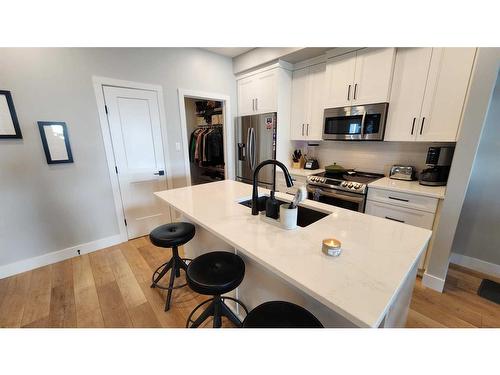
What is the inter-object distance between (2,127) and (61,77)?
723mm

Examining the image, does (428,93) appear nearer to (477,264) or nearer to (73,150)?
(477,264)

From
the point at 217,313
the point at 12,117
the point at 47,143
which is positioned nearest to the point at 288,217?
the point at 217,313

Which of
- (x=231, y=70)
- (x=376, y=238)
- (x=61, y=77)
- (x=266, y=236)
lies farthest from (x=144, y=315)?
(x=231, y=70)

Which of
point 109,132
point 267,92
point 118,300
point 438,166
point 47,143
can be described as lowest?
point 118,300

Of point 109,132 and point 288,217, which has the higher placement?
point 109,132

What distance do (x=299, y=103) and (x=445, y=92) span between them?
5.40 feet

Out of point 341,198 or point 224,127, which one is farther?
point 224,127

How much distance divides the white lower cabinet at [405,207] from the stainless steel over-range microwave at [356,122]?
673mm

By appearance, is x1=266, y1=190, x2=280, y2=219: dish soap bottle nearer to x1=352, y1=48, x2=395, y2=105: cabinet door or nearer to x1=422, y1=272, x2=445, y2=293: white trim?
x1=422, y1=272, x2=445, y2=293: white trim

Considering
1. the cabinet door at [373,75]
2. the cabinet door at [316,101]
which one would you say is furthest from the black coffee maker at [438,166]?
the cabinet door at [316,101]

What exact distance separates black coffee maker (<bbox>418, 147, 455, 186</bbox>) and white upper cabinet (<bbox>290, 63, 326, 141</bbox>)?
4.16ft

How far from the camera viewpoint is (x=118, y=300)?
1765 millimetres

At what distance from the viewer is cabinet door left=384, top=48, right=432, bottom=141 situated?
1.95 m

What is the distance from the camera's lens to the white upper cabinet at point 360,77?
213 cm
